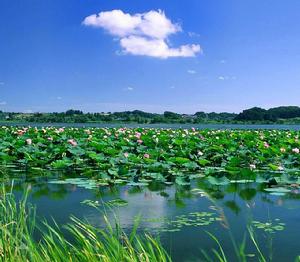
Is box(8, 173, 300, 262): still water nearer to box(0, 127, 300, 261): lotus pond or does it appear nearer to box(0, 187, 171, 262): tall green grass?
box(0, 127, 300, 261): lotus pond

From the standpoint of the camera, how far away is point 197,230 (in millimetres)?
4270

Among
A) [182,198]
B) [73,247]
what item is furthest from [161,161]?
[73,247]

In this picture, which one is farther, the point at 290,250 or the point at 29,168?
the point at 29,168

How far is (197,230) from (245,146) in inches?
317

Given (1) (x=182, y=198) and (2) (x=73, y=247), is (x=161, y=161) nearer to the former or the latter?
(1) (x=182, y=198)

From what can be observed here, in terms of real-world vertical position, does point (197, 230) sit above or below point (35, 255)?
below

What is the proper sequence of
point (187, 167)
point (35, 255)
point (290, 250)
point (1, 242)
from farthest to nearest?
point (187, 167)
point (290, 250)
point (1, 242)
point (35, 255)

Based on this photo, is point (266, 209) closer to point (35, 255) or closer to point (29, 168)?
point (35, 255)

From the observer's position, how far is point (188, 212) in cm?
500

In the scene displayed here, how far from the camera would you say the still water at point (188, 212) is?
152 inches

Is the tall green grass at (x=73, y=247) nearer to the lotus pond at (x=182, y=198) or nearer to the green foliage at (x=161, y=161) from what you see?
the lotus pond at (x=182, y=198)

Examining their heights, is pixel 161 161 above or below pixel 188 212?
above

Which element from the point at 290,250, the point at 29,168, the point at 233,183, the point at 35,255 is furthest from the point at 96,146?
the point at 35,255

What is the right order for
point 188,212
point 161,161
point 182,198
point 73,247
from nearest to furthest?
point 73,247 → point 188,212 → point 182,198 → point 161,161
